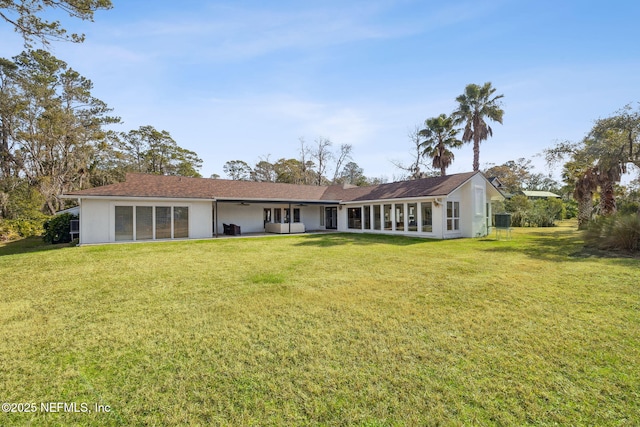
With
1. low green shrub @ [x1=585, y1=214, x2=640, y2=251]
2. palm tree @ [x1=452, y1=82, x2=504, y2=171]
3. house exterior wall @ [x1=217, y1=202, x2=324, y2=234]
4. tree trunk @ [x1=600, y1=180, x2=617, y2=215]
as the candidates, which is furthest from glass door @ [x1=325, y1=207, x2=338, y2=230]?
tree trunk @ [x1=600, y1=180, x2=617, y2=215]

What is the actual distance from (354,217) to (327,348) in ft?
56.3

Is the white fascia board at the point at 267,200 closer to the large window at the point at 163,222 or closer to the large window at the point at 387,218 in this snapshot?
the large window at the point at 163,222

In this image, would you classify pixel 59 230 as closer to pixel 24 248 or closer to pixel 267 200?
pixel 24 248

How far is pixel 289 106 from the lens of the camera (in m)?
16.5

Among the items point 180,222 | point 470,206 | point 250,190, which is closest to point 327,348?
point 180,222

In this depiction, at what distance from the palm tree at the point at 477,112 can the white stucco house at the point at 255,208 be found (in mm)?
6976

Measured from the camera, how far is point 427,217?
16.2 m

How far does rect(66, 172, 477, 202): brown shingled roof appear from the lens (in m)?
14.8

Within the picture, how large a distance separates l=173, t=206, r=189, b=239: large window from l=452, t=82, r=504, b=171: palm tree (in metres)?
21.1

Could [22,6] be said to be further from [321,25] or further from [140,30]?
[321,25]

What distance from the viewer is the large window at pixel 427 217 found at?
16109 millimetres

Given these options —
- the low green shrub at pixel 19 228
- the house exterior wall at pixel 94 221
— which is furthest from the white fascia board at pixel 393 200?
the low green shrub at pixel 19 228

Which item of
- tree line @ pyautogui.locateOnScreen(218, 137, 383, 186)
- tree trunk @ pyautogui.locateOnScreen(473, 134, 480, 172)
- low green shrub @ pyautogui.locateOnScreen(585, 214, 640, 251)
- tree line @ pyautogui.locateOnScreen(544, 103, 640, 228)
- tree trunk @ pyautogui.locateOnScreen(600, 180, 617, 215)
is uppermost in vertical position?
tree line @ pyautogui.locateOnScreen(218, 137, 383, 186)

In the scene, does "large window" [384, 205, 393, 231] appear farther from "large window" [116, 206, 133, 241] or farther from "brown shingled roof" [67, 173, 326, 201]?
"large window" [116, 206, 133, 241]
